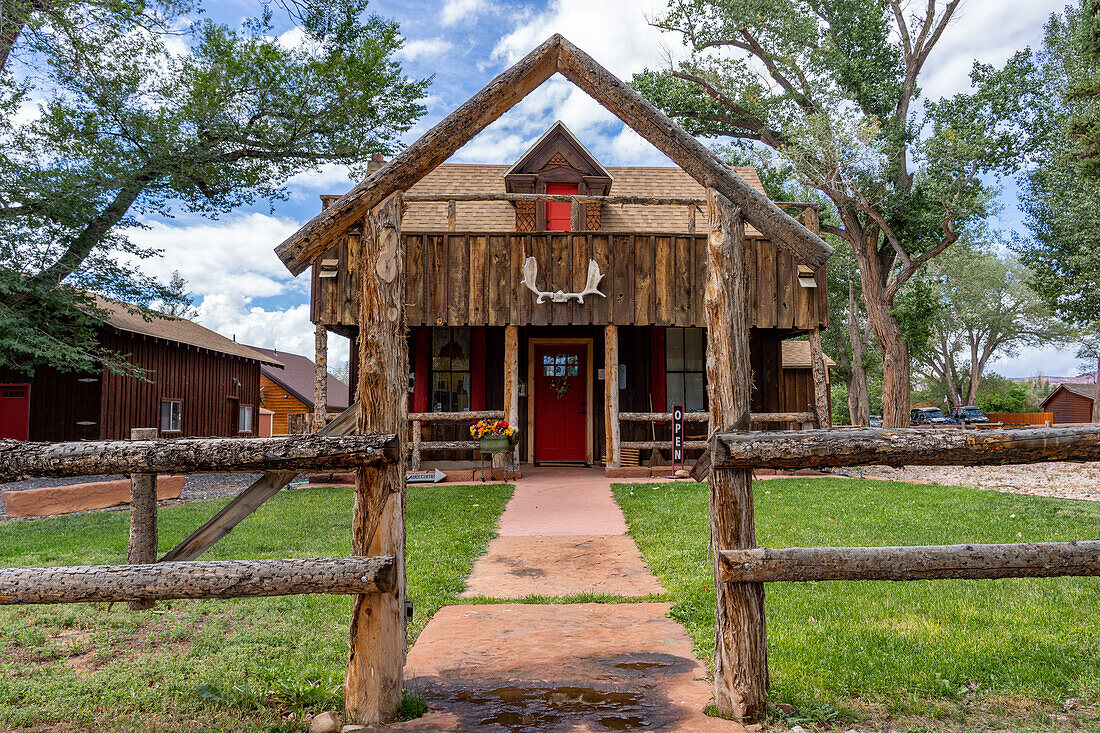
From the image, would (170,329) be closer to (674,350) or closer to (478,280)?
(478,280)

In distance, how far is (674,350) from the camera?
579 inches

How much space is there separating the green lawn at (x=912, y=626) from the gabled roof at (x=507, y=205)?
24.7 feet

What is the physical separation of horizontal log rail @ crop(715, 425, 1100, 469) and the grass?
7.66ft

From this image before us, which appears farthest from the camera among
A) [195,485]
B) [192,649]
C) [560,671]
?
[195,485]

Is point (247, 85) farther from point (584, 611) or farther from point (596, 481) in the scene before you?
point (584, 611)

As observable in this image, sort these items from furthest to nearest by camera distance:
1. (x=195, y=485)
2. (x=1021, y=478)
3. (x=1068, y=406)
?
(x=1068, y=406) < (x=195, y=485) < (x=1021, y=478)

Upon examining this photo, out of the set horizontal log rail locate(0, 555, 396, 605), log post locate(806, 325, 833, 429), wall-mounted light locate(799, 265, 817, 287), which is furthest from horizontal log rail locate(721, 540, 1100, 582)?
wall-mounted light locate(799, 265, 817, 287)

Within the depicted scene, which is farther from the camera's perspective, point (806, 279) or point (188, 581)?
point (806, 279)

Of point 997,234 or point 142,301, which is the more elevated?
point 997,234

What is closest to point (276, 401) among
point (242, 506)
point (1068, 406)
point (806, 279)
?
point (806, 279)

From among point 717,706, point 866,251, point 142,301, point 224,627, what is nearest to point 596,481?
point 224,627

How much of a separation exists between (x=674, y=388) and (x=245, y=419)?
20.2 m

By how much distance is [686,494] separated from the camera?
10.1 meters

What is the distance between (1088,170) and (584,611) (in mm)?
11514
